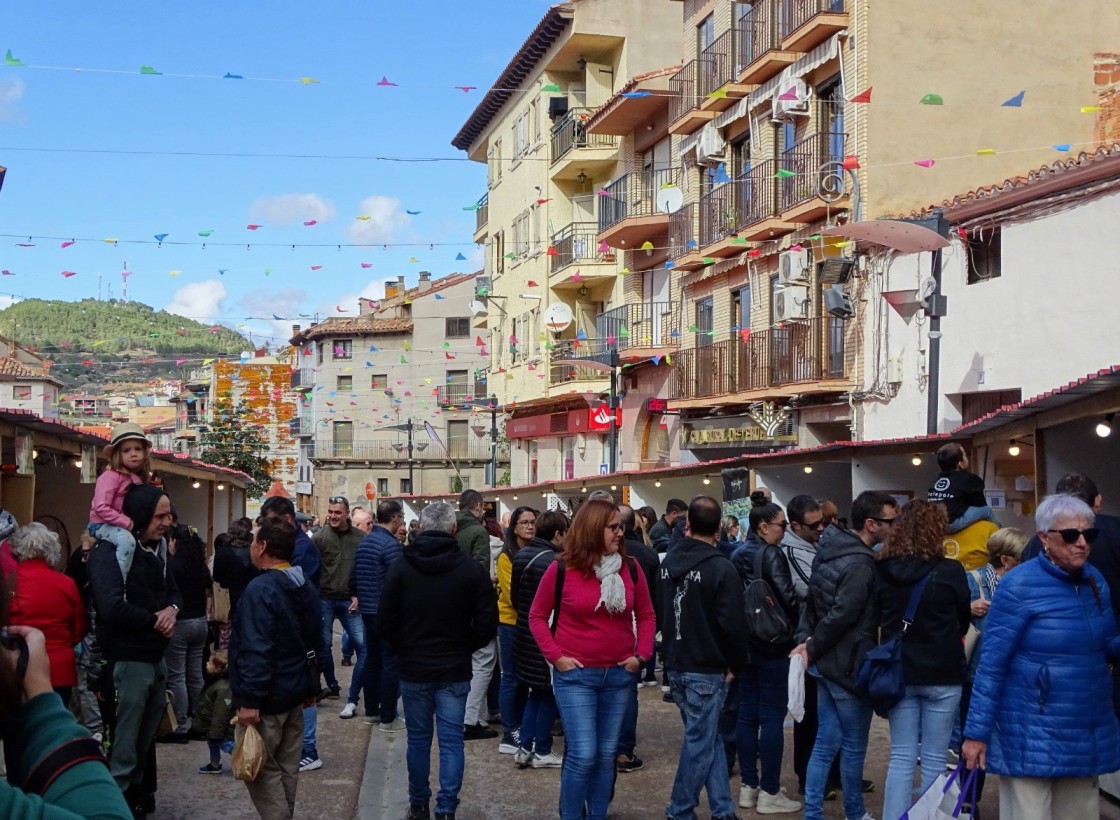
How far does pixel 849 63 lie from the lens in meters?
24.5

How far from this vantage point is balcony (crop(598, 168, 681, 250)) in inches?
1359

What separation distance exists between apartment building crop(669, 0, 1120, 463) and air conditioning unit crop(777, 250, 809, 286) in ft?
0.09

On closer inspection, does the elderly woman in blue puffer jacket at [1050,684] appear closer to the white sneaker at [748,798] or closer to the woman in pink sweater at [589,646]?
the woman in pink sweater at [589,646]

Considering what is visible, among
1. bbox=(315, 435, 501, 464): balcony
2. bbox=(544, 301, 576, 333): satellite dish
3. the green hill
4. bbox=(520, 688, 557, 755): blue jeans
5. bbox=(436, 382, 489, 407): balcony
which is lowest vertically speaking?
bbox=(520, 688, 557, 755): blue jeans

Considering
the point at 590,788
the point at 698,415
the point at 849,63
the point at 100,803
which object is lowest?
the point at 590,788

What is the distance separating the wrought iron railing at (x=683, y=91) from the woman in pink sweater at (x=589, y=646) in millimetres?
25127

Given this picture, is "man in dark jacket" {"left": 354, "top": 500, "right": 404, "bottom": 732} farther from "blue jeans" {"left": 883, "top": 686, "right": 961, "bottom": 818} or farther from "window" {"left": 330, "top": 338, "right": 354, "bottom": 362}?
"window" {"left": 330, "top": 338, "right": 354, "bottom": 362}

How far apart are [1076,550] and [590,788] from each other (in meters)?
3.06

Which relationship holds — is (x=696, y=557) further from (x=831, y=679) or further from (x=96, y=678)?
(x=96, y=678)

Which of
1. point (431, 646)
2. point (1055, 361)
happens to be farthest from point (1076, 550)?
point (1055, 361)

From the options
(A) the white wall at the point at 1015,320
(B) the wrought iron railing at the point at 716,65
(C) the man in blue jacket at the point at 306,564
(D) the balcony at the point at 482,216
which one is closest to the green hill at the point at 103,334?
(D) the balcony at the point at 482,216

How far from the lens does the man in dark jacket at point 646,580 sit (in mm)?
9909

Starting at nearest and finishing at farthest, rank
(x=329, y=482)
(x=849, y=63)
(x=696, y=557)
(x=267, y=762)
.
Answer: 1. (x=267, y=762)
2. (x=696, y=557)
3. (x=849, y=63)
4. (x=329, y=482)

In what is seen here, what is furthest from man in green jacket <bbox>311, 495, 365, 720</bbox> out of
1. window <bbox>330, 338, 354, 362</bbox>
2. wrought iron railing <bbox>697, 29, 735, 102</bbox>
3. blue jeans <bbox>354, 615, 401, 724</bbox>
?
window <bbox>330, 338, 354, 362</bbox>
